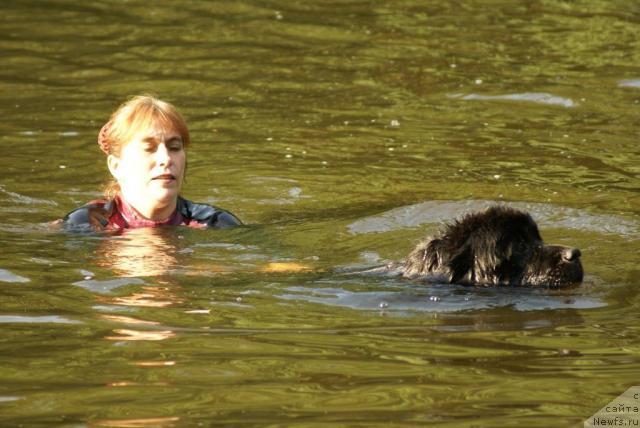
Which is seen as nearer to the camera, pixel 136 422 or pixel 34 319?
pixel 136 422

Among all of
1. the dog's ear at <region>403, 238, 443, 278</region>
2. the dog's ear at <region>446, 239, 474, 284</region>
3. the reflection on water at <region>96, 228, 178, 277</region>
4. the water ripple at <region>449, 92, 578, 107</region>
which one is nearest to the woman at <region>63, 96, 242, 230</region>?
the reflection on water at <region>96, 228, 178, 277</region>

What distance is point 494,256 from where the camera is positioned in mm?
7980

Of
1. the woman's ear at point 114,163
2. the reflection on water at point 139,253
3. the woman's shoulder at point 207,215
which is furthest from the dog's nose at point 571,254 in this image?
the woman's ear at point 114,163

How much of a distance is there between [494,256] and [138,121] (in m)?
3.21

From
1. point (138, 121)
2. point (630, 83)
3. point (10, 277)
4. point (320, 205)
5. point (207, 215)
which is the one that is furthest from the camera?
point (630, 83)

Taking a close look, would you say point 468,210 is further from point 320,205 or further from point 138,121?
point 138,121

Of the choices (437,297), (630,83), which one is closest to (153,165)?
(437,297)

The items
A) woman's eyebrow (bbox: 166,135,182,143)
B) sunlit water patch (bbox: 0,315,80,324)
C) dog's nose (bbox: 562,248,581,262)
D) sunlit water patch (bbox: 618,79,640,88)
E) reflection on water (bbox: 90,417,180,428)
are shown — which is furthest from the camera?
sunlit water patch (bbox: 618,79,640,88)

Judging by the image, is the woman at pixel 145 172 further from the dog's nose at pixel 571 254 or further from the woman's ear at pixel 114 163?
the dog's nose at pixel 571 254

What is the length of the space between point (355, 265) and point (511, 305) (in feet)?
5.85

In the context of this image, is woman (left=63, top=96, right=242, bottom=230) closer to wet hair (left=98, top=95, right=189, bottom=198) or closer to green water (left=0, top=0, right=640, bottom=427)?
wet hair (left=98, top=95, right=189, bottom=198)

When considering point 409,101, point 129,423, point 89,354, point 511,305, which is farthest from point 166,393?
point 409,101

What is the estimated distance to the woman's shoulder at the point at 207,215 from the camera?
33.0 feet

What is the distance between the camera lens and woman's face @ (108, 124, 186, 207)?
957 centimetres
